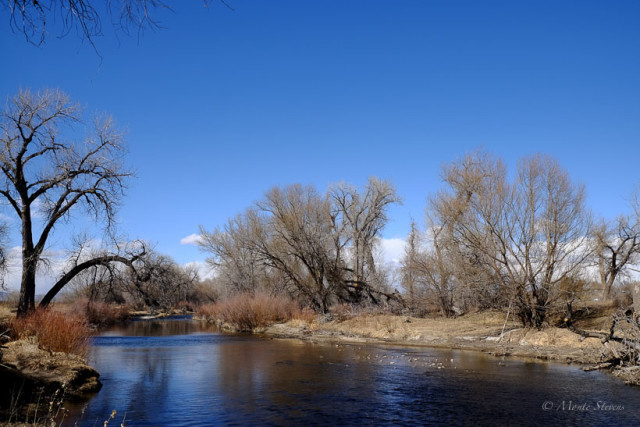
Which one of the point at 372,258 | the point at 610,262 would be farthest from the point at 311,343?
the point at 610,262

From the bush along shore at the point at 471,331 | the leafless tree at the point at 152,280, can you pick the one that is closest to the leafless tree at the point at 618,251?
the bush along shore at the point at 471,331

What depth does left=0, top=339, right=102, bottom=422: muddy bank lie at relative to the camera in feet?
33.9

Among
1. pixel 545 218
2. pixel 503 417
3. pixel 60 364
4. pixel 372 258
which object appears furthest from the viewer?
pixel 372 258

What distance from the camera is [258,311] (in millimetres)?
34812

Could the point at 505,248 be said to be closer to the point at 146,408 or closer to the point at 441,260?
the point at 441,260

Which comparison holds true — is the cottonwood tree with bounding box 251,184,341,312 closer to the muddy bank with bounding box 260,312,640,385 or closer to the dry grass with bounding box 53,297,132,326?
the muddy bank with bounding box 260,312,640,385

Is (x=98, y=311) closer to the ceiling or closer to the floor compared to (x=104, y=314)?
closer to the ceiling

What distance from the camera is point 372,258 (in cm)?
4556

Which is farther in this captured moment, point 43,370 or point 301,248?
point 301,248

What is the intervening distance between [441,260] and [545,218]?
9.67 meters

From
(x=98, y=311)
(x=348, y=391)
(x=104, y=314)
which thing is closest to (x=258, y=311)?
(x=98, y=311)

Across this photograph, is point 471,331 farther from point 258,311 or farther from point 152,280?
point 152,280

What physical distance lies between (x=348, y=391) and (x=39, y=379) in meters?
7.77

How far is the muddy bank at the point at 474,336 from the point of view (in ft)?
62.2
